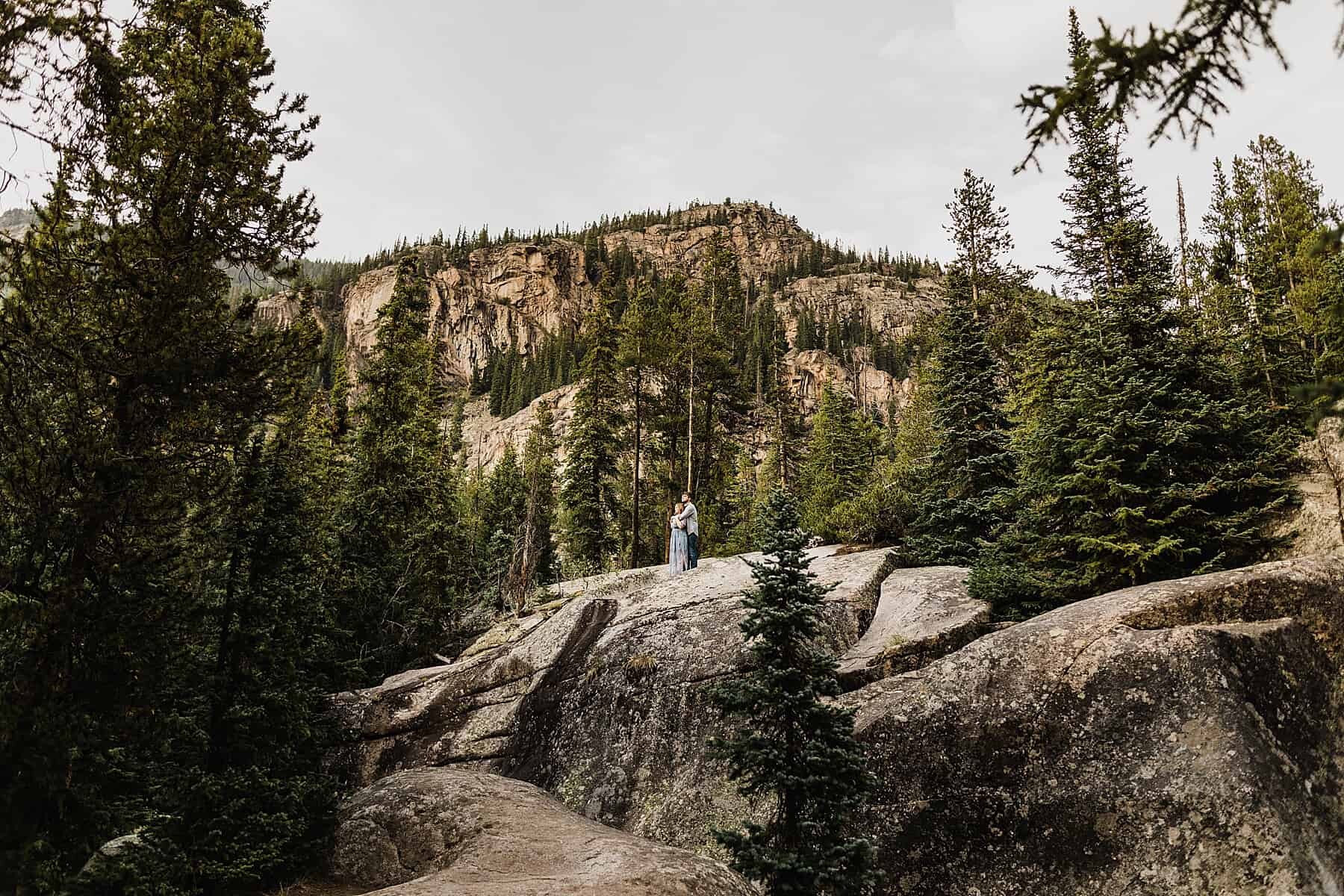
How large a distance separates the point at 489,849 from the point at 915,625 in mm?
7509

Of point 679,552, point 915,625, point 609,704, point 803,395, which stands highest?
point 803,395

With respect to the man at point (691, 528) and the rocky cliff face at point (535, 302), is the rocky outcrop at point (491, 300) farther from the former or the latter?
the man at point (691, 528)

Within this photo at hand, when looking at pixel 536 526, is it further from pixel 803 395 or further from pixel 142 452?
pixel 803 395

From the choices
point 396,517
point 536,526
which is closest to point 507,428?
point 536,526

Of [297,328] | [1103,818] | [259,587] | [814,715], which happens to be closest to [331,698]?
[259,587]

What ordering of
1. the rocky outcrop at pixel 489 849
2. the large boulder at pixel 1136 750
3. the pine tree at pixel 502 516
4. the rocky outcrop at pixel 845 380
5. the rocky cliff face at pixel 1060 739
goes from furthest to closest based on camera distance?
the rocky outcrop at pixel 845 380 < the pine tree at pixel 502 516 < the rocky cliff face at pixel 1060 739 < the large boulder at pixel 1136 750 < the rocky outcrop at pixel 489 849

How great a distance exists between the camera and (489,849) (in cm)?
852

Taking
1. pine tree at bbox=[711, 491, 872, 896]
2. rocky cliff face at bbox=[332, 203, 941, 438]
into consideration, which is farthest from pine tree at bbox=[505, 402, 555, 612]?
rocky cliff face at bbox=[332, 203, 941, 438]

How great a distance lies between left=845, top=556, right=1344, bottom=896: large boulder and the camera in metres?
7.30

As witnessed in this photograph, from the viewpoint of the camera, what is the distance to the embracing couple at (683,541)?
17.8 m

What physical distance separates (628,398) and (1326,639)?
25.7 m

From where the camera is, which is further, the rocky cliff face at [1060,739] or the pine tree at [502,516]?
the pine tree at [502,516]

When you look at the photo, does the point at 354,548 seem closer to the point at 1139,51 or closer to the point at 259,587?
the point at 259,587

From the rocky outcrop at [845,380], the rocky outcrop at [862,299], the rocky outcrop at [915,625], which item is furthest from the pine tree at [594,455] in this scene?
the rocky outcrop at [862,299]
